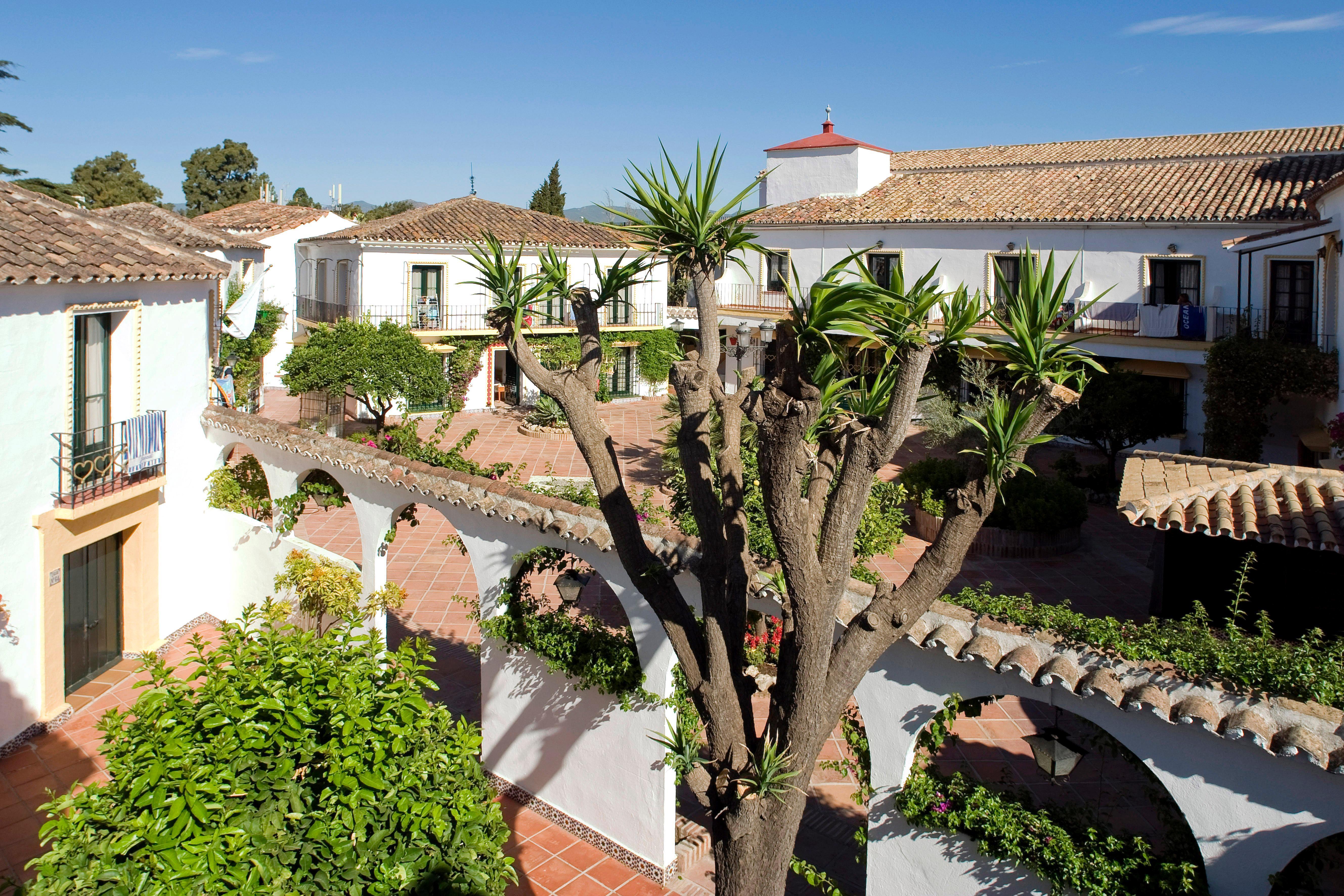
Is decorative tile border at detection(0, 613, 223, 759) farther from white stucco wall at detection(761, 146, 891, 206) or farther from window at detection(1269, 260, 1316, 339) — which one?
white stucco wall at detection(761, 146, 891, 206)

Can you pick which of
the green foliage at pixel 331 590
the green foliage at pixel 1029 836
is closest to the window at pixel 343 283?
the green foliage at pixel 331 590

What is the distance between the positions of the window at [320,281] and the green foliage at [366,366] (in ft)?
34.8

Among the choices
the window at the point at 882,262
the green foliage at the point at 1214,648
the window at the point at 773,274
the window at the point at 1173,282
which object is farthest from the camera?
the window at the point at 773,274

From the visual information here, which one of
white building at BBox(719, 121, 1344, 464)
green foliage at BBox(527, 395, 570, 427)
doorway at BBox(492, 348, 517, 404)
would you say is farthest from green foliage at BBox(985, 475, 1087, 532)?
doorway at BBox(492, 348, 517, 404)

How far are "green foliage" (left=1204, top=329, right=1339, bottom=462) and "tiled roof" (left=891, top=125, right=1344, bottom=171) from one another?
28.2ft

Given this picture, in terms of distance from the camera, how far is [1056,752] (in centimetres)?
600

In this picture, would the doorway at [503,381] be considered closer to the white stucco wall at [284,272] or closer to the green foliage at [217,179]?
the white stucco wall at [284,272]

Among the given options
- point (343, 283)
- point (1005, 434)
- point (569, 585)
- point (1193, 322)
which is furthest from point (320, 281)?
point (1005, 434)

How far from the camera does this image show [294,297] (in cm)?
3644

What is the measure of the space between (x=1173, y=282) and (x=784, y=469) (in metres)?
22.3

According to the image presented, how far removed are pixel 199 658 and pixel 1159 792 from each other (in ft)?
17.5

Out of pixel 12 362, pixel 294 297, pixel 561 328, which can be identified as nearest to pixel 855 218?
pixel 561 328

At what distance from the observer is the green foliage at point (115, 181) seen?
48312mm

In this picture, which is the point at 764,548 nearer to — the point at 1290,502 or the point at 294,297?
the point at 1290,502
